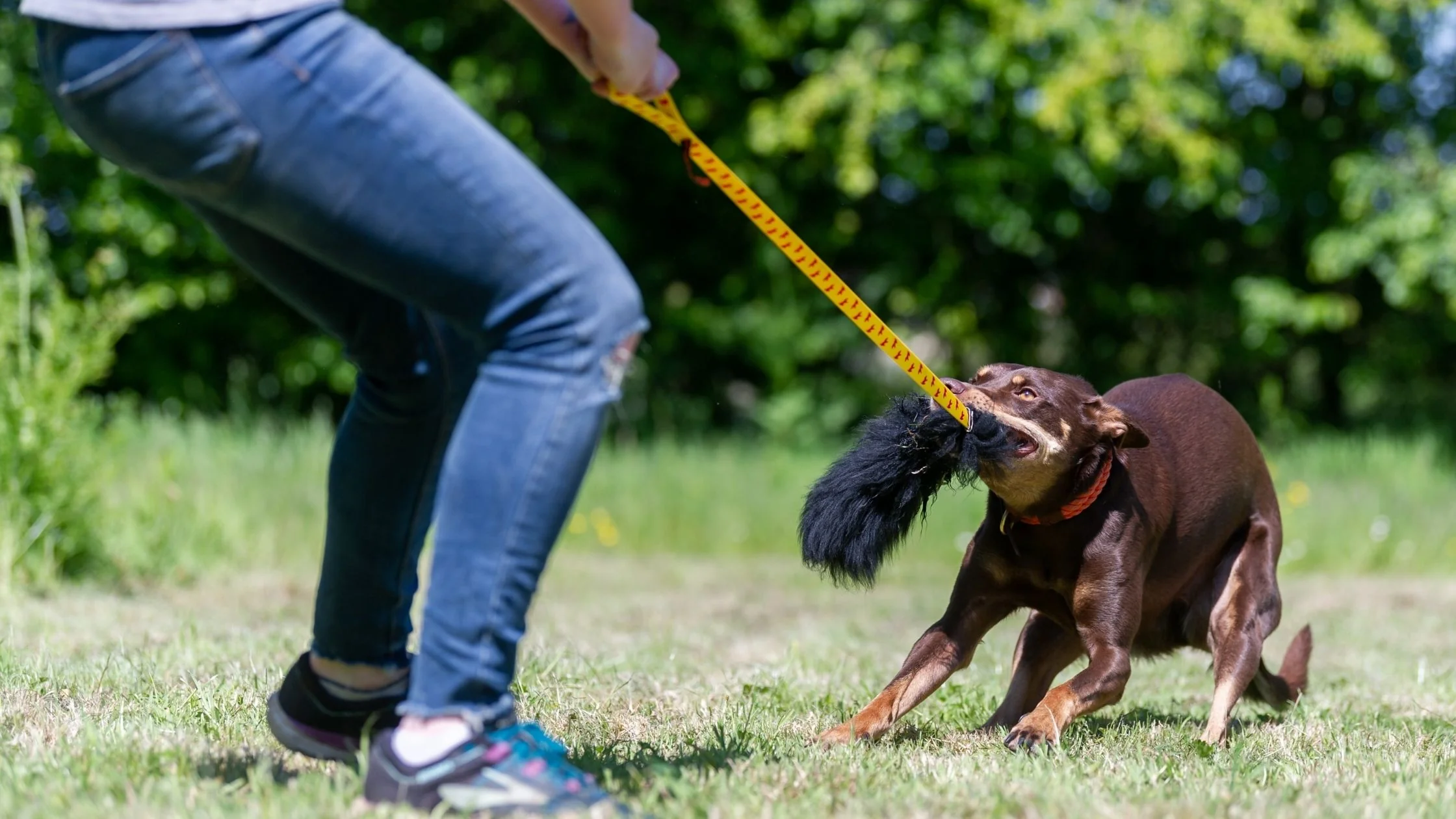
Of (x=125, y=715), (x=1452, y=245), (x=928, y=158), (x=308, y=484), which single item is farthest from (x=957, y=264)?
(x=125, y=715)

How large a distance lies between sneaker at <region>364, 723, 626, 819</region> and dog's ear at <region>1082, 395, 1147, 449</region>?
1919 mm

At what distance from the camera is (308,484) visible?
9227mm

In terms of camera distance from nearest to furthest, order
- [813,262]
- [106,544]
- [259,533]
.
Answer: [813,262] < [106,544] < [259,533]

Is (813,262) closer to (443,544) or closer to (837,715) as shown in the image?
(443,544)

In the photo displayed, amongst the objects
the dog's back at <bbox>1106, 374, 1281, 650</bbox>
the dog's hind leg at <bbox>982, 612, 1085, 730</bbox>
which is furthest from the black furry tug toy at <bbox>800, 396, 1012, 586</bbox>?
the dog's hind leg at <bbox>982, 612, 1085, 730</bbox>

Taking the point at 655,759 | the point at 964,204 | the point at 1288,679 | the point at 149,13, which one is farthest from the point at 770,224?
the point at 964,204

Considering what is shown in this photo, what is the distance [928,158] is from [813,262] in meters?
10.9

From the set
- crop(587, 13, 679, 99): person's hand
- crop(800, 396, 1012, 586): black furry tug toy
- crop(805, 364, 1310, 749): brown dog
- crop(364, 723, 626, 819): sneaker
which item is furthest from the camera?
crop(805, 364, 1310, 749): brown dog

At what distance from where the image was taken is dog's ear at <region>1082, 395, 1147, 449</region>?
3.72 m

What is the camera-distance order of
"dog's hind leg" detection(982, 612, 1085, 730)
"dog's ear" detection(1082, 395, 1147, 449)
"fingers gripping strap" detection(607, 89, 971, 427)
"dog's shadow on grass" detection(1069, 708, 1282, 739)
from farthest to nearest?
"dog's hind leg" detection(982, 612, 1085, 730), "dog's shadow on grass" detection(1069, 708, 1282, 739), "dog's ear" detection(1082, 395, 1147, 449), "fingers gripping strap" detection(607, 89, 971, 427)

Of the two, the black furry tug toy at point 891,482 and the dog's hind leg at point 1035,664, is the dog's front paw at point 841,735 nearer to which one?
the black furry tug toy at point 891,482

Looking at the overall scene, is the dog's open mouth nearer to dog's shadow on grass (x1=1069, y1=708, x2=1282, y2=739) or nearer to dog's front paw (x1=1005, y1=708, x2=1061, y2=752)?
dog's front paw (x1=1005, y1=708, x2=1061, y2=752)

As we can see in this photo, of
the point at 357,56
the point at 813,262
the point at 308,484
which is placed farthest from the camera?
the point at 308,484

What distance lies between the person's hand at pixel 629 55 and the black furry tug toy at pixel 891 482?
1265mm
